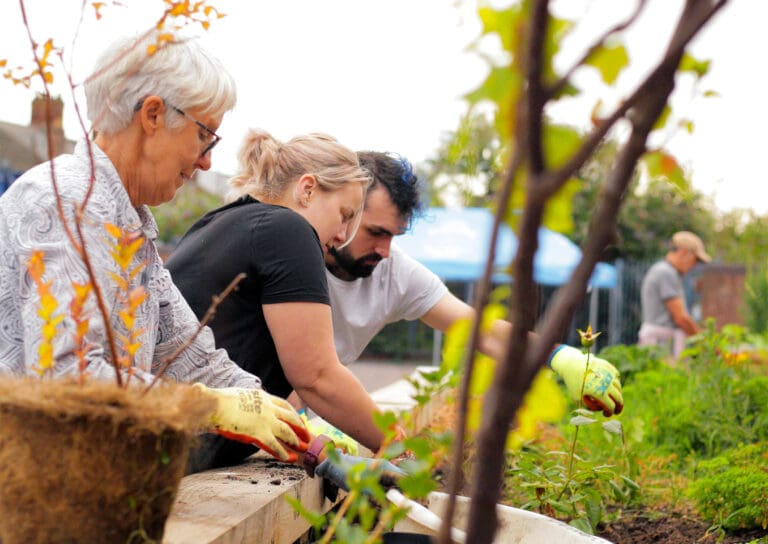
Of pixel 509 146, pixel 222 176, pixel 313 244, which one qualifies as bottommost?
pixel 222 176

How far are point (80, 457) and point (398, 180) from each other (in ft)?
7.65

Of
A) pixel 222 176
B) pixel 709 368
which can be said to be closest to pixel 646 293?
pixel 709 368

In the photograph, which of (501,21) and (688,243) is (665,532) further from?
(688,243)

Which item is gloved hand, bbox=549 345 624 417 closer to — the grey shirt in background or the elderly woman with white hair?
the elderly woman with white hair

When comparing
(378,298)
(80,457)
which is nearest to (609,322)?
(378,298)

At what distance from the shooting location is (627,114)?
75 centimetres

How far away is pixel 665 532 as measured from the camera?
253 cm

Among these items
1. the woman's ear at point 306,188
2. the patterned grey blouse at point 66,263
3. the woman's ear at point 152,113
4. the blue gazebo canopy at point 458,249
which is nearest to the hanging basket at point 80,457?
the patterned grey blouse at point 66,263

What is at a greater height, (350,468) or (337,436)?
(350,468)

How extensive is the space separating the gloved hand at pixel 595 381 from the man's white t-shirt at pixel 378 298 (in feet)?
2.51

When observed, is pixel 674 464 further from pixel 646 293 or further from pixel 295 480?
pixel 646 293

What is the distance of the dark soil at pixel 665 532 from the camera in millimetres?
2410

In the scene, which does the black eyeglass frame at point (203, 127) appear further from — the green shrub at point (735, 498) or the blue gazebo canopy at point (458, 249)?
the blue gazebo canopy at point (458, 249)

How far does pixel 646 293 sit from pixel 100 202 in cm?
727
